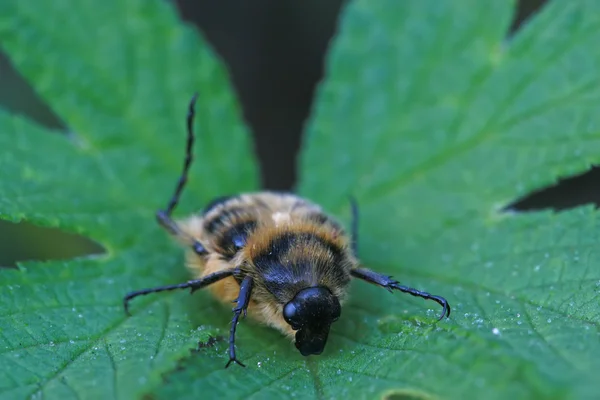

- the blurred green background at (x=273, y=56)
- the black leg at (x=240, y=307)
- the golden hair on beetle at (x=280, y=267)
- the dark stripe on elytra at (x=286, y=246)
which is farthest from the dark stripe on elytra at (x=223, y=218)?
the blurred green background at (x=273, y=56)

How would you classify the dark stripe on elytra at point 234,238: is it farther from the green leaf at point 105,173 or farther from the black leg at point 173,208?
the green leaf at point 105,173

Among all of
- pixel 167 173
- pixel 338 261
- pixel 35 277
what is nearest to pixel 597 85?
pixel 338 261

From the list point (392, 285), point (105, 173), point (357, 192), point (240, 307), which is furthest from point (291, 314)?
point (105, 173)

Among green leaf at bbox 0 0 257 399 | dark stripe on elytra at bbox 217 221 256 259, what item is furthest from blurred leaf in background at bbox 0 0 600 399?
dark stripe on elytra at bbox 217 221 256 259

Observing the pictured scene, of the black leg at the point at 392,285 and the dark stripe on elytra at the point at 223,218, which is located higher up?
the dark stripe on elytra at the point at 223,218

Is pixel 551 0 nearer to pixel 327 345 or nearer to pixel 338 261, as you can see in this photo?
pixel 338 261

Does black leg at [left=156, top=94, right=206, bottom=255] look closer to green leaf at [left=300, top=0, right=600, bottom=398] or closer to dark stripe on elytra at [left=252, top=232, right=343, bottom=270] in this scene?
dark stripe on elytra at [left=252, top=232, right=343, bottom=270]

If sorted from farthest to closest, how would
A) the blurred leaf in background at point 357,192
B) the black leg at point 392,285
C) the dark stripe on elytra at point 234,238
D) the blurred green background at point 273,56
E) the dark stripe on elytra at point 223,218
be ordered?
the blurred green background at point 273,56 < the dark stripe on elytra at point 223,218 < the dark stripe on elytra at point 234,238 < the black leg at point 392,285 < the blurred leaf in background at point 357,192
